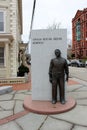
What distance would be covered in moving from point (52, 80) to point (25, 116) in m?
1.84

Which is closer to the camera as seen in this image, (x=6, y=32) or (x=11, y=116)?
(x=11, y=116)

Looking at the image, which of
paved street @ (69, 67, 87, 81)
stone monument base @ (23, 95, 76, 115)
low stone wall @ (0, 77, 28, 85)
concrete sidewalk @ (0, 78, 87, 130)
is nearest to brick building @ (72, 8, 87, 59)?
paved street @ (69, 67, 87, 81)

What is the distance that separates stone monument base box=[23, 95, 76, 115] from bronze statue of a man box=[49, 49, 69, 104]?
0.84ft

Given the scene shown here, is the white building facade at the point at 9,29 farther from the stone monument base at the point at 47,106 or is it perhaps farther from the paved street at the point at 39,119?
the paved street at the point at 39,119

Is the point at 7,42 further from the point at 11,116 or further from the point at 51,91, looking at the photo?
the point at 11,116

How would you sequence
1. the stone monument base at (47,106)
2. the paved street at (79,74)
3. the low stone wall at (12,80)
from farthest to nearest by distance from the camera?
the paved street at (79,74) → the low stone wall at (12,80) → the stone monument base at (47,106)

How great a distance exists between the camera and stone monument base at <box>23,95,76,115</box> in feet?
22.7

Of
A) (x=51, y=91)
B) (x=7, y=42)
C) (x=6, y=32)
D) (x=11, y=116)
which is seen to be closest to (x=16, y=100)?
(x=51, y=91)

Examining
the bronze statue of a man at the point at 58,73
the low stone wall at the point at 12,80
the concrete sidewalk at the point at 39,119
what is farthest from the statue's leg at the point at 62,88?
the low stone wall at the point at 12,80

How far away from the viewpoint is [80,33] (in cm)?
7244

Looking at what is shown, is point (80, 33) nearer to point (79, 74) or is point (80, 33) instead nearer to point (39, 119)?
point (79, 74)

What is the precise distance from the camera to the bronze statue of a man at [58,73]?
7.78 m

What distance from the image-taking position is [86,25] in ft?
225

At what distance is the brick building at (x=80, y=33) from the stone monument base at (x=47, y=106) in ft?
187
